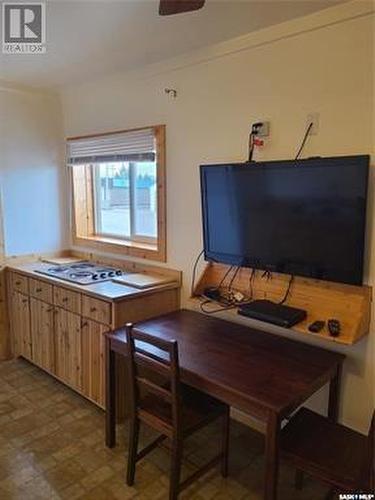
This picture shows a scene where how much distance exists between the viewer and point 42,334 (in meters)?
3.14

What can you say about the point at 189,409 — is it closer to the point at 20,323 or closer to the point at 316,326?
the point at 316,326

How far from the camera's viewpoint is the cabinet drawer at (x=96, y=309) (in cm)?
251

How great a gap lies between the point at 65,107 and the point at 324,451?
133 inches

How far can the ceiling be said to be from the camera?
1943mm

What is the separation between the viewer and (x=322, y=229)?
1958 mm

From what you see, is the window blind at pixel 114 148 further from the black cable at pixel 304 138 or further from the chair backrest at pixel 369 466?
the chair backrest at pixel 369 466

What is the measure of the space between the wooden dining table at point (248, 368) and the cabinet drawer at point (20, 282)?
1262 millimetres

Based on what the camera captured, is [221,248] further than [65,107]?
No

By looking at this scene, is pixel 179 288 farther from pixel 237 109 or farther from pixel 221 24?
pixel 221 24

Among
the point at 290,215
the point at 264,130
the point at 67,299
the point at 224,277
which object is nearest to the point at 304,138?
A: the point at 264,130

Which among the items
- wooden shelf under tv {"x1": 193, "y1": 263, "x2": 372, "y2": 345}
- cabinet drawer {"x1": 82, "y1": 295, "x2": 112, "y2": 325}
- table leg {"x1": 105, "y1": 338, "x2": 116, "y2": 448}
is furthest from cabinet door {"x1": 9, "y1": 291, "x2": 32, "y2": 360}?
wooden shelf under tv {"x1": 193, "y1": 263, "x2": 372, "y2": 345}

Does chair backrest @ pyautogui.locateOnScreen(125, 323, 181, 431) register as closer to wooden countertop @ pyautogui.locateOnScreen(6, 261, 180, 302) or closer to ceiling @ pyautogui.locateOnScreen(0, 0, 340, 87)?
wooden countertop @ pyautogui.locateOnScreen(6, 261, 180, 302)

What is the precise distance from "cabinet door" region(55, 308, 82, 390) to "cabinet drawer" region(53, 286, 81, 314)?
0.04 metres

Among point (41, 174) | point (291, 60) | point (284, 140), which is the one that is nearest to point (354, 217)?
point (284, 140)
